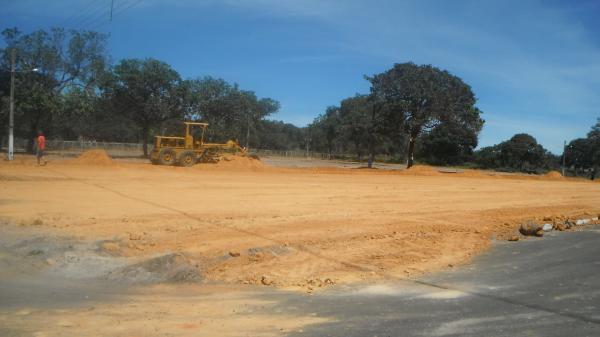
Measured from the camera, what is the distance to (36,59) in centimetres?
4262

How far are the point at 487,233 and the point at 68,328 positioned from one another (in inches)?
417

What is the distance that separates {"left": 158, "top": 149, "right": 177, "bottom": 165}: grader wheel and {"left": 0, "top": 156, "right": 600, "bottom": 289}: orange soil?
950 cm

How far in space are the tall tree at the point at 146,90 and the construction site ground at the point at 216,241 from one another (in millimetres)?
29336

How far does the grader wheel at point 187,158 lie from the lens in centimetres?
3278

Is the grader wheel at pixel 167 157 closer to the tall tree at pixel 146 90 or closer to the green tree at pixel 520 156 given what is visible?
the tall tree at pixel 146 90

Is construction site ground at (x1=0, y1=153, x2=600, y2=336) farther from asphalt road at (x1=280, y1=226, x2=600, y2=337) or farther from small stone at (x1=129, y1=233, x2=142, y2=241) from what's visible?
asphalt road at (x1=280, y1=226, x2=600, y2=337)

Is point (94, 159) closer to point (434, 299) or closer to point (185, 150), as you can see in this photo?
point (185, 150)

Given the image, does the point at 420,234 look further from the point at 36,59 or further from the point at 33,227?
the point at 36,59

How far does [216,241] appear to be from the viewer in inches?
416

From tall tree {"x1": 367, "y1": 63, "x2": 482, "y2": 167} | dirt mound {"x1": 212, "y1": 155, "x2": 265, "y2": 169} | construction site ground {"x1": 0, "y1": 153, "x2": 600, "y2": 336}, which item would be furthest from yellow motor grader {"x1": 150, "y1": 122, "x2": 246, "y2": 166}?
tall tree {"x1": 367, "y1": 63, "x2": 482, "y2": 167}

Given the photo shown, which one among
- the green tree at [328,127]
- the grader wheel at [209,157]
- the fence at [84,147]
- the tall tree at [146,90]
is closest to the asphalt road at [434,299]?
the grader wheel at [209,157]

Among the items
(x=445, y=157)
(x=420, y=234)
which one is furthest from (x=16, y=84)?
(x=445, y=157)

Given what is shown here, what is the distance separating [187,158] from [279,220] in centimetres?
2098

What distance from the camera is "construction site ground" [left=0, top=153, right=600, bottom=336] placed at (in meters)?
7.15
